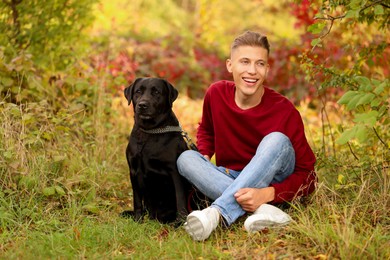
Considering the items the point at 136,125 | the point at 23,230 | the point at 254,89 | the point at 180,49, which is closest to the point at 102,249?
the point at 23,230

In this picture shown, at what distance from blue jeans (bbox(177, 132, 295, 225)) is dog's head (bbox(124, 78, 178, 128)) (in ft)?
1.17

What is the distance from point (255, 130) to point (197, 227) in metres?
0.86

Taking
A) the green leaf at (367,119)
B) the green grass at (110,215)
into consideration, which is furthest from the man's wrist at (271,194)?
the green leaf at (367,119)

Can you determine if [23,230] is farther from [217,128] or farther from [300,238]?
[300,238]

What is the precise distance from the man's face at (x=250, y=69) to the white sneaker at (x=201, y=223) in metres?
0.93

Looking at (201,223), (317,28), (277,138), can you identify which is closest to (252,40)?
(317,28)

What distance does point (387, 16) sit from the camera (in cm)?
412

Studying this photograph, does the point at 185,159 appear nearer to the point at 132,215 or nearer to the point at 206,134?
the point at 206,134

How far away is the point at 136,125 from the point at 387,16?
2.07 metres

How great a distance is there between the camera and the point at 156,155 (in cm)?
377

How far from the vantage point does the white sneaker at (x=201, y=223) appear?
3182 millimetres

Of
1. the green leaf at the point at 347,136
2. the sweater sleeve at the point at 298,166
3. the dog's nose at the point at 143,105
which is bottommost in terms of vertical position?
the sweater sleeve at the point at 298,166

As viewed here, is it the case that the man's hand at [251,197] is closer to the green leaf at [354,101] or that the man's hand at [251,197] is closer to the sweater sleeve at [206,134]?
the sweater sleeve at [206,134]

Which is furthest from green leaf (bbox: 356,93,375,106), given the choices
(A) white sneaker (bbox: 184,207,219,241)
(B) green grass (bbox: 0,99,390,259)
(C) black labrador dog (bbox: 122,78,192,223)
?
(C) black labrador dog (bbox: 122,78,192,223)
